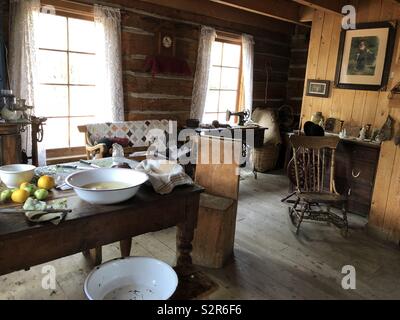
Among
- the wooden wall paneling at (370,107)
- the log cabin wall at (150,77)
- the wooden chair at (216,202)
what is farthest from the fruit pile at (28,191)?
the wooden wall paneling at (370,107)

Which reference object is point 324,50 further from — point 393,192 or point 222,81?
point 393,192

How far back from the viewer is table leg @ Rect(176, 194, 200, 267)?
1.63 m

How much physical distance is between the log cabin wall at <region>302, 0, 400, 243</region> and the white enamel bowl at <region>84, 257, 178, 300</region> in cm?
253

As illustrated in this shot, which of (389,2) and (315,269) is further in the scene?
(389,2)

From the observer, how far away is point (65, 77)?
3666 mm

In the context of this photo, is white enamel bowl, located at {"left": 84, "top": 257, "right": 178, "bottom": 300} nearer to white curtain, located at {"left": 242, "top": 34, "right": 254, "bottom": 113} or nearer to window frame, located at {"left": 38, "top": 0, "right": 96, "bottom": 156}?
window frame, located at {"left": 38, "top": 0, "right": 96, "bottom": 156}

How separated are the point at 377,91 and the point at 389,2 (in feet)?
2.96

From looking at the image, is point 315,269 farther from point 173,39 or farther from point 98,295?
point 173,39

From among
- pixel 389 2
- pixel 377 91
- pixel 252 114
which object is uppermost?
pixel 389 2

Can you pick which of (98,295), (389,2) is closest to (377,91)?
(389,2)

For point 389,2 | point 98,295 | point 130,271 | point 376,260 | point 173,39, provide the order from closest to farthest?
point 98,295 → point 130,271 → point 376,260 → point 389,2 → point 173,39

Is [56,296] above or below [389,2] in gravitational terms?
below

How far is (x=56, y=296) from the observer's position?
2.00 metres
